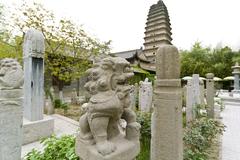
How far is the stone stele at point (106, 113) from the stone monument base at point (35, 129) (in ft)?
13.9

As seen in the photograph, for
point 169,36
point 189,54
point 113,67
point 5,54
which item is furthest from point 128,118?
point 189,54

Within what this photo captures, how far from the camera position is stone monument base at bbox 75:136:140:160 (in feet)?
5.44

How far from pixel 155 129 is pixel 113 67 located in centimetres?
167

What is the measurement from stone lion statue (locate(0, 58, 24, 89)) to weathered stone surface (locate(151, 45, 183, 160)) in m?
1.97

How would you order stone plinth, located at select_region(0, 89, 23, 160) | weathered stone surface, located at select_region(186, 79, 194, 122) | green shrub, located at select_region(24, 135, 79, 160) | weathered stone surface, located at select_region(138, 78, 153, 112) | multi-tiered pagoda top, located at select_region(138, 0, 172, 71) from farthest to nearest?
multi-tiered pagoda top, located at select_region(138, 0, 172, 71)
weathered stone surface, located at select_region(138, 78, 153, 112)
weathered stone surface, located at select_region(186, 79, 194, 122)
green shrub, located at select_region(24, 135, 79, 160)
stone plinth, located at select_region(0, 89, 23, 160)

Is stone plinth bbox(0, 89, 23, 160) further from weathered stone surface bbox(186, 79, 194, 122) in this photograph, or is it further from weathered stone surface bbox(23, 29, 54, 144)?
weathered stone surface bbox(186, 79, 194, 122)

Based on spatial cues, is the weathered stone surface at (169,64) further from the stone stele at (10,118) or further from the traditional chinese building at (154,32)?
the traditional chinese building at (154,32)

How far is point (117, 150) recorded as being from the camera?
67.2 inches

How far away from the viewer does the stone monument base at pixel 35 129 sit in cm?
548

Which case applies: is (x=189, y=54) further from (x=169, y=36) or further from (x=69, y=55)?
(x=69, y=55)

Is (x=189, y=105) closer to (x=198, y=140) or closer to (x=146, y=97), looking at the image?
(x=146, y=97)

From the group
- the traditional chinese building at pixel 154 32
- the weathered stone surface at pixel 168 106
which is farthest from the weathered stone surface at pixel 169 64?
the traditional chinese building at pixel 154 32

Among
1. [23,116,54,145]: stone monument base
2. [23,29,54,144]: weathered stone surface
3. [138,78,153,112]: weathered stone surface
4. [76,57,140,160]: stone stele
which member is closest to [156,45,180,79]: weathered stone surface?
[76,57,140,160]: stone stele

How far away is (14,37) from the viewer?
1199 cm
